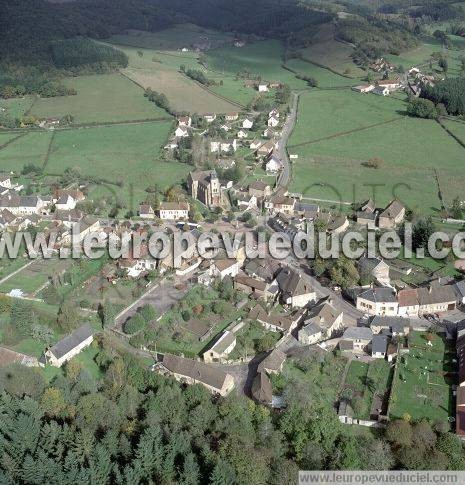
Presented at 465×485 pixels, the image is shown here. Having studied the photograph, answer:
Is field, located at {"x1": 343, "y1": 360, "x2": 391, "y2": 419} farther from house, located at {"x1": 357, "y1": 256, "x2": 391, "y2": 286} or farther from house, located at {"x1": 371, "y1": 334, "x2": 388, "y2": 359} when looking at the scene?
house, located at {"x1": 357, "y1": 256, "x2": 391, "y2": 286}

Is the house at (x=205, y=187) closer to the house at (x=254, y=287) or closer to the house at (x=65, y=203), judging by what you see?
the house at (x=65, y=203)

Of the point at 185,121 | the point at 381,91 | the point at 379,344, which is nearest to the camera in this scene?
the point at 379,344

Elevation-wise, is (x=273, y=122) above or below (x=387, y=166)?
below

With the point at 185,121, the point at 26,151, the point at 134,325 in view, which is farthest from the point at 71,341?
the point at 185,121

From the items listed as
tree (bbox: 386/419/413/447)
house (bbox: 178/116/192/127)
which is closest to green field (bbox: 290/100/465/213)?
house (bbox: 178/116/192/127)

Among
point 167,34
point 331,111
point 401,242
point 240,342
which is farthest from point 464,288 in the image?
point 167,34

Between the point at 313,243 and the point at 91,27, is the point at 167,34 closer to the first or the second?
the point at 91,27

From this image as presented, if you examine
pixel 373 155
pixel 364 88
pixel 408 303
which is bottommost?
pixel 364 88

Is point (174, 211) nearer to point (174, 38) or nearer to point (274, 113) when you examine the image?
point (274, 113)
